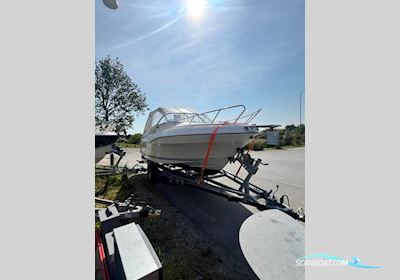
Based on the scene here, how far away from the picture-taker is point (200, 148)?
312 cm

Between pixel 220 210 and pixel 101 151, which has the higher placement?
pixel 101 151

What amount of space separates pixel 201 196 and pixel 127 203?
6.43 ft

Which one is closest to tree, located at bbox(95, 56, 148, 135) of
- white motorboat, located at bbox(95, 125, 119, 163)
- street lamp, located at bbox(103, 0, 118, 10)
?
white motorboat, located at bbox(95, 125, 119, 163)

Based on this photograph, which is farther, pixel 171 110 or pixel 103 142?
A: pixel 171 110

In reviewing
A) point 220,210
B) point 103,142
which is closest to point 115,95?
point 103,142

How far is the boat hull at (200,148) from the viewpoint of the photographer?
294 cm

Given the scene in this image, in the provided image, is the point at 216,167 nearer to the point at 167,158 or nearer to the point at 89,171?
the point at 167,158

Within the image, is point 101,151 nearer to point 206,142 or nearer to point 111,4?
point 206,142

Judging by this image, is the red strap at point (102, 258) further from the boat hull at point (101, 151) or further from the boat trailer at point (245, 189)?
the boat hull at point (101, 151)

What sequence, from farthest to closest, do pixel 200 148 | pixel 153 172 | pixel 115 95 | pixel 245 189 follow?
pixel 115 95 < pixel 153 172 < pixel 200 148 < pixel 245 189

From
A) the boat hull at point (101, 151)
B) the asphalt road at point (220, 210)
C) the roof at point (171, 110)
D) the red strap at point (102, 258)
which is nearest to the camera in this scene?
the red strap at point (102, 258)
